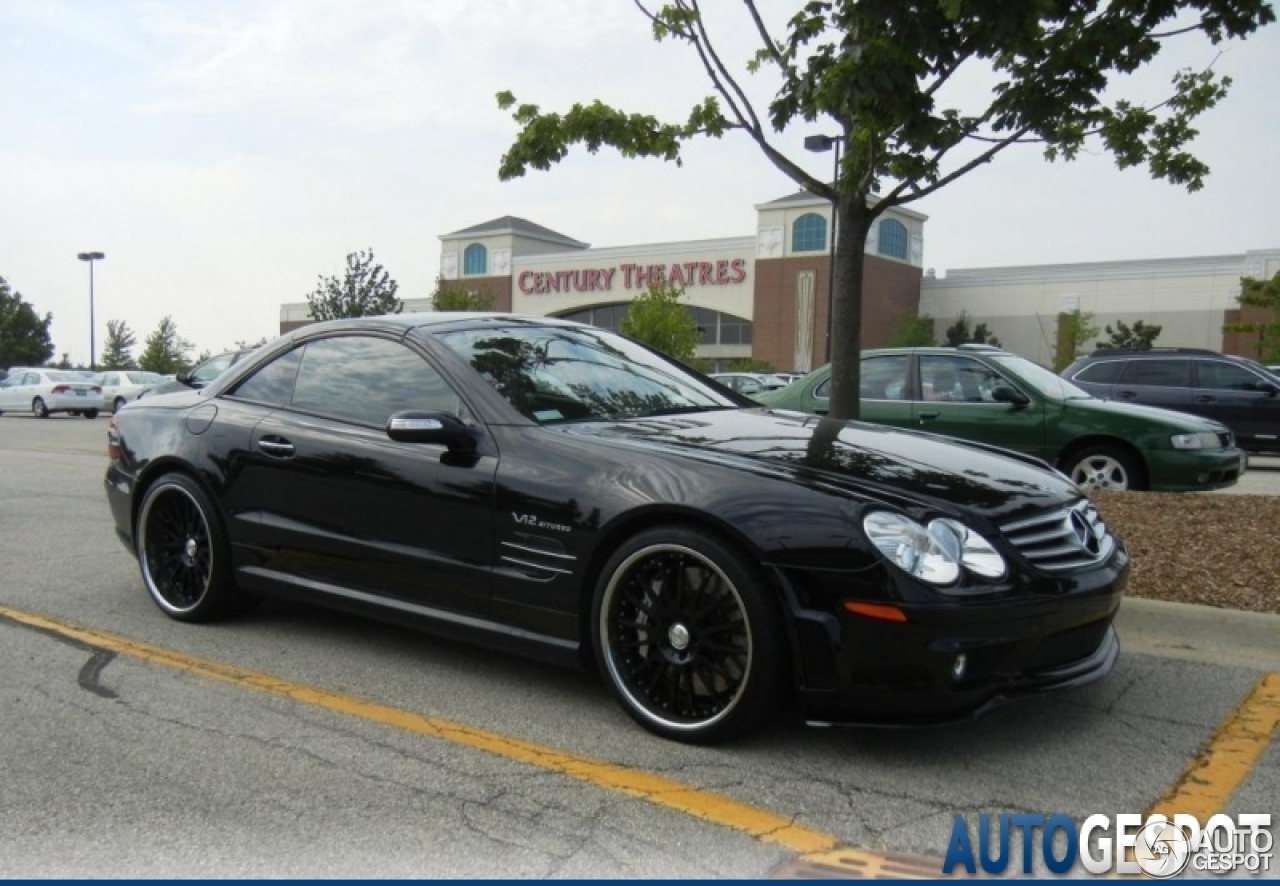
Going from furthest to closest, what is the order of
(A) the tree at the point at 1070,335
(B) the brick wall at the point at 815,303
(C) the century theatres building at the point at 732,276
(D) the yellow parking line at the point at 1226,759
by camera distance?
(C) the century theatres building at the point at 732,276, (B) the brick wall at the point at 815,303, (A) the tree at the point at 1070,335, (D) the yellow parking line at the point at 1226,759

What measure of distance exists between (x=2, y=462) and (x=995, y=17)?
42.6ft

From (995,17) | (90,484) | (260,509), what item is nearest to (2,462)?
(90,484)

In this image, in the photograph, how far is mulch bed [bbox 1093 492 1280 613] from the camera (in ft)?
17.9

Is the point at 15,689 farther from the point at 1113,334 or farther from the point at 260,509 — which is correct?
the point at 1113,334

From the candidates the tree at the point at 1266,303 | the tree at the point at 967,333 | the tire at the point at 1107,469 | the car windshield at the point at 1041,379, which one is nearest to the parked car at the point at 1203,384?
the car windshield at the point at 1041,379

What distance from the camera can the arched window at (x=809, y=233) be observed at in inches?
2726

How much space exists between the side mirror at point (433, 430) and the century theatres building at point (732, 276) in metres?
62.1

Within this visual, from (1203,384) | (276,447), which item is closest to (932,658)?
(276,447)

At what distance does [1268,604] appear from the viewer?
17.2 ft

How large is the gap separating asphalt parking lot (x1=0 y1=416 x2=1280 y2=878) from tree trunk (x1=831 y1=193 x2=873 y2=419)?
3.67 m

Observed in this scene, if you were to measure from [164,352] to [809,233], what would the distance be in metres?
40.6

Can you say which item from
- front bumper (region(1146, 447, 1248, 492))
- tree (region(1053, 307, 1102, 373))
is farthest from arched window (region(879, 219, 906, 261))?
front bumper (region(1146, 447, 1248, 492))

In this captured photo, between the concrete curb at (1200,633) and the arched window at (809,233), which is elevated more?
the arched window at (809,233)

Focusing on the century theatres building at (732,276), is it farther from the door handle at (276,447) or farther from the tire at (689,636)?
the tire at (689,636)
